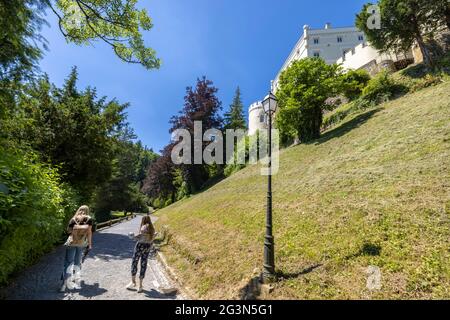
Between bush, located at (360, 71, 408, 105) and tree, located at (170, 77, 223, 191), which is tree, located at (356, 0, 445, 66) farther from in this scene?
tree, located at (170, 77, 223, 191)

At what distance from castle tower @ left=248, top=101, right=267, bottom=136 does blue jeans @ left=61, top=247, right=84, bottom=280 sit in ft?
134

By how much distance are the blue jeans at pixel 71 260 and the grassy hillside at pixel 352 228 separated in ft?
9.55

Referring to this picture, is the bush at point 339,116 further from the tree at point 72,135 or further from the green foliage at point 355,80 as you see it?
the tree at point 72,135

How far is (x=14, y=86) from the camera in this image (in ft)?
18.5

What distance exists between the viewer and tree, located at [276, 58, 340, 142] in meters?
20.1

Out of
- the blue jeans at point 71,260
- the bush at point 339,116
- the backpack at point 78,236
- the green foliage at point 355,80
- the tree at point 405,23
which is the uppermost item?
the tree at point 405,23

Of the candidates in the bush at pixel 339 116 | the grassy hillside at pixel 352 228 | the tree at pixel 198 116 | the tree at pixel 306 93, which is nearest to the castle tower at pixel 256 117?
the tree at pixel 198 116

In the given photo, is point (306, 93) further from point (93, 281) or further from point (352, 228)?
point (93, 281)

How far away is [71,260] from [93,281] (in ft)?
3.56

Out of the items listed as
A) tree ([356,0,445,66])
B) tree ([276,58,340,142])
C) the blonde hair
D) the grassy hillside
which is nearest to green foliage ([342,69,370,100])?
tree ([356,0,445,66])

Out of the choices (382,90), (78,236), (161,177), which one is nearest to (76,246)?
(78,236)

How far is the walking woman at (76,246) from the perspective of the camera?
18.3ft
